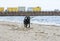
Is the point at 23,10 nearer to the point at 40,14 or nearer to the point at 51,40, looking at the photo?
the point at 40,14

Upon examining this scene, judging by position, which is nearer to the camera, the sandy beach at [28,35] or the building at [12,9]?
the sandy beach at [28,35]

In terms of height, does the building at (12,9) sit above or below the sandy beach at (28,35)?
below

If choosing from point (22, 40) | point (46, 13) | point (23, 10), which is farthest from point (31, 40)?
point (23, 10)

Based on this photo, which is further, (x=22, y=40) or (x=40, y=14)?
(x=40, y=14)

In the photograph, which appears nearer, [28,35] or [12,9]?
[28,35]

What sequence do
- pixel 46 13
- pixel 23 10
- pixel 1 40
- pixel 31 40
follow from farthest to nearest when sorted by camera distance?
pixel 23 10, pixel 46 13, pixel 31 40, pixel 1 40

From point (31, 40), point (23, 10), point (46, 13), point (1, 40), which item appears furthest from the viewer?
point (23, 10)

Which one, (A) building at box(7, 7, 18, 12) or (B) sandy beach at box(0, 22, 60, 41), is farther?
(A) building at box(7, 7, 18, 12)

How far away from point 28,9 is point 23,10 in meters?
3.02

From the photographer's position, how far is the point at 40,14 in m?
81.3

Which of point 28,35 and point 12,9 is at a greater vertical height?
point 28,35

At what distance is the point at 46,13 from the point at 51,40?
2690 inches

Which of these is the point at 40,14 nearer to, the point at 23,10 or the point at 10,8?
the point at 23,10

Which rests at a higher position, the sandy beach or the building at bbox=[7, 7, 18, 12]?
the sandy beach
